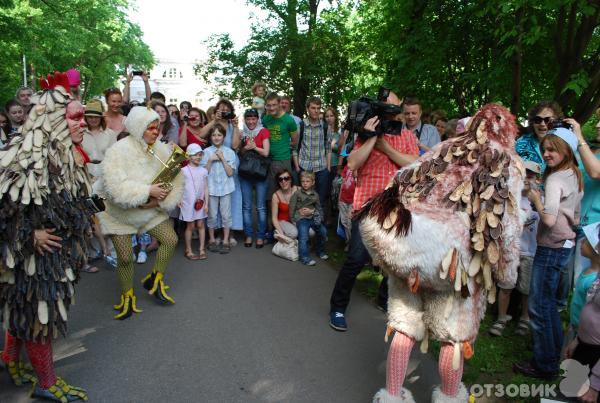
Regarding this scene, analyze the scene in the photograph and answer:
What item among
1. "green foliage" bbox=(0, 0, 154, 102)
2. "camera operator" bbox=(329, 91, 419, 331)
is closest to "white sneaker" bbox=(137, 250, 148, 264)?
"camera operator" bbox=(329, 91, 419, 331)

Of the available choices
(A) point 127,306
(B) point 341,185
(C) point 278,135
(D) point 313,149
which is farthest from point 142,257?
(D) point 313,149

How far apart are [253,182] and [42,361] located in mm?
4138

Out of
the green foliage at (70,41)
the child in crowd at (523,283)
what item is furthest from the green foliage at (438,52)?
the green foliage at (70,41)

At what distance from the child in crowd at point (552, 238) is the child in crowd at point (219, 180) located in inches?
165

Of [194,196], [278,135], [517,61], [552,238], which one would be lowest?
[194,196]

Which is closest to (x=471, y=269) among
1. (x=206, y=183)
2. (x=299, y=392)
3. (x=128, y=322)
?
(x=299, y=392)

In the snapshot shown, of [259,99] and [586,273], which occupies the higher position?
[259,99]

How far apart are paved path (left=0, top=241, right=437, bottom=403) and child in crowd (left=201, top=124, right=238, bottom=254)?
1.36 m

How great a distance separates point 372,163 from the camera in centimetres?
351

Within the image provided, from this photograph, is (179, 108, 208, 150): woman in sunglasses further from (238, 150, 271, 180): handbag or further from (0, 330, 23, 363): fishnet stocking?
(0, 330, 23, 363): fishnet stocking

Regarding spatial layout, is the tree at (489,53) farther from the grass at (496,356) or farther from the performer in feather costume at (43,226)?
the performer in feather costume at (43,226)

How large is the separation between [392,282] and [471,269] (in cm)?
49

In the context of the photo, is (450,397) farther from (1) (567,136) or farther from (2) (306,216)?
(2) (306,216)

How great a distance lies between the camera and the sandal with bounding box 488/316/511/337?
4074mm
